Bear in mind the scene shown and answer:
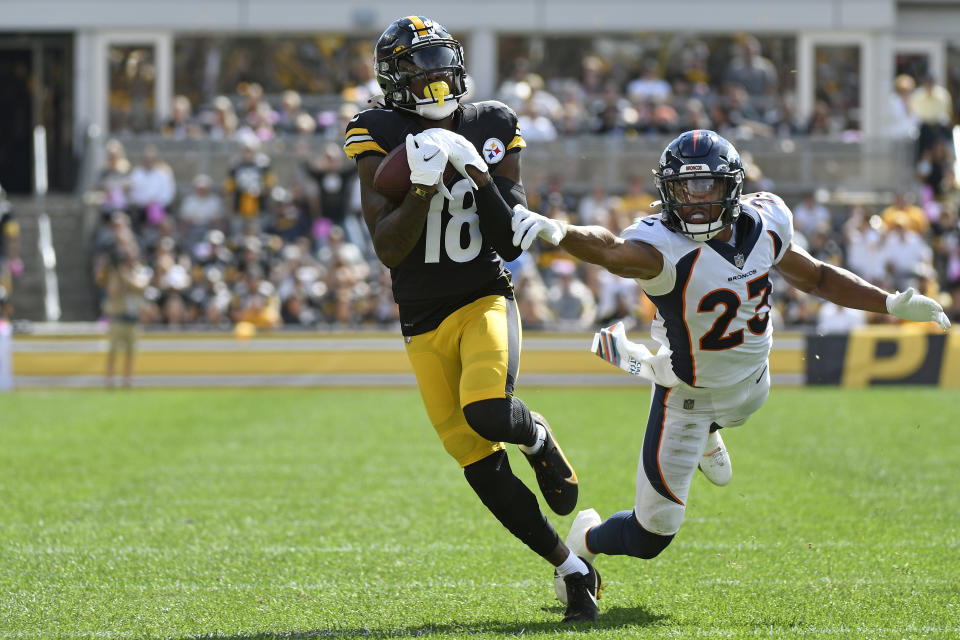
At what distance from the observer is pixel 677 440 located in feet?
15.3

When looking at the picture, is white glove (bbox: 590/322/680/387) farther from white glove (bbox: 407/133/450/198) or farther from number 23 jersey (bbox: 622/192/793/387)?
white glove (bbox: 407/133/450/198)

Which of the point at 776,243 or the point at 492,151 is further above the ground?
the point at 492,151

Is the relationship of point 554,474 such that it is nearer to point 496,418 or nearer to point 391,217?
point 496,418

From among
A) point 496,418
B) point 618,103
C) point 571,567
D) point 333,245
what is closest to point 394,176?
point 496,418

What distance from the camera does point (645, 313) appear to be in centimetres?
1482

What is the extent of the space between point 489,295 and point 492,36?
17411 millimetres

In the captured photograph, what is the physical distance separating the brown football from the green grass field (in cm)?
151

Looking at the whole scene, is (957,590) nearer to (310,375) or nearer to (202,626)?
(202,626)

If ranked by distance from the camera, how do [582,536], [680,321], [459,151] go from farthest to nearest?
1. [582,536]
2. [680,321]
3. [459,151]

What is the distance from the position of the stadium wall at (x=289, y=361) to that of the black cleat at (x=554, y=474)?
9687 millimetres

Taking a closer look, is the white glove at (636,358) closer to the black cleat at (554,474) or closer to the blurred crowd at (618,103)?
the black cleat at (554,474)

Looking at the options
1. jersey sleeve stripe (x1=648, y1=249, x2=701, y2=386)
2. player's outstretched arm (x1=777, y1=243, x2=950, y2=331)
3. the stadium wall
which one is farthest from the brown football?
the stadium wall

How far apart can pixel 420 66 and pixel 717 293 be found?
1.33m

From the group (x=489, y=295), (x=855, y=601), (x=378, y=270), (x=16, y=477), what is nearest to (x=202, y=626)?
(x=489, y=295)
